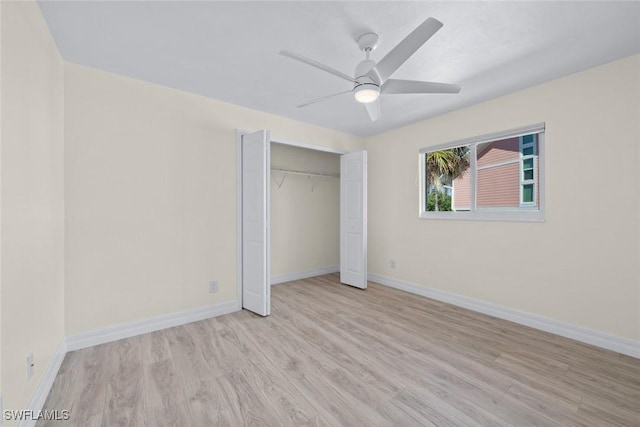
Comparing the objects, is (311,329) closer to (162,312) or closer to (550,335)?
(162,312)

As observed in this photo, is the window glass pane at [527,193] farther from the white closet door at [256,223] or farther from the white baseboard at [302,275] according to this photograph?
the white baseboard at [302,275]

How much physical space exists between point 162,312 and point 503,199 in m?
3.92

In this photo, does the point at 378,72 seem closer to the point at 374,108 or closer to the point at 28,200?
the point at 374,108

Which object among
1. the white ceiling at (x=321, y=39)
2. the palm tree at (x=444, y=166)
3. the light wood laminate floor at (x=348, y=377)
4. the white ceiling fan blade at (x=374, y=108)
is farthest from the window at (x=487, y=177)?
the white ceiling fan blade at (x=374, y=108)

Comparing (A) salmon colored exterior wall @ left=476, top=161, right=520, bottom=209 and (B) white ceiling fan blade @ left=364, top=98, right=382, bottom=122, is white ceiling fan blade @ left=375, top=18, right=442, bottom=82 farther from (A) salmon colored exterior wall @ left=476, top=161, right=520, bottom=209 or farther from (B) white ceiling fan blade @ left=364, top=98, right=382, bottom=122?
(A) salmon colored exterior wall @ left=476, top=161, right=520, bottom=209

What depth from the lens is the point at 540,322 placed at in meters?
2.74

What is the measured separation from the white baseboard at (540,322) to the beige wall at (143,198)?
2.65 meters

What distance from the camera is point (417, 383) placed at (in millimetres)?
1892

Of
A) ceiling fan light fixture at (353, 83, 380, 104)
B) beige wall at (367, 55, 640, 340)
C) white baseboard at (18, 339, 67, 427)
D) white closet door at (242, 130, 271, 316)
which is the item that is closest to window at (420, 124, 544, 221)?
beige wall at (367, 55, 640, 340)

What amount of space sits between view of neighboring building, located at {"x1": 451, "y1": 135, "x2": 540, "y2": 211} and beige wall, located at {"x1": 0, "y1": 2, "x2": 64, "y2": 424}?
4.03 meters

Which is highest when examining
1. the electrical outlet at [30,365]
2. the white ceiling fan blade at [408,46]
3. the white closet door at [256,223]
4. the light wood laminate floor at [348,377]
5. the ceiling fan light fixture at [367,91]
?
the white ceiling fan blade at [408,46]

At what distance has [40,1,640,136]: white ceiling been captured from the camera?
1.71 metres

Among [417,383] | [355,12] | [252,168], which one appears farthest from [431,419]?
[252,168]

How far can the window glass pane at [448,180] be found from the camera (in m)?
3.56
